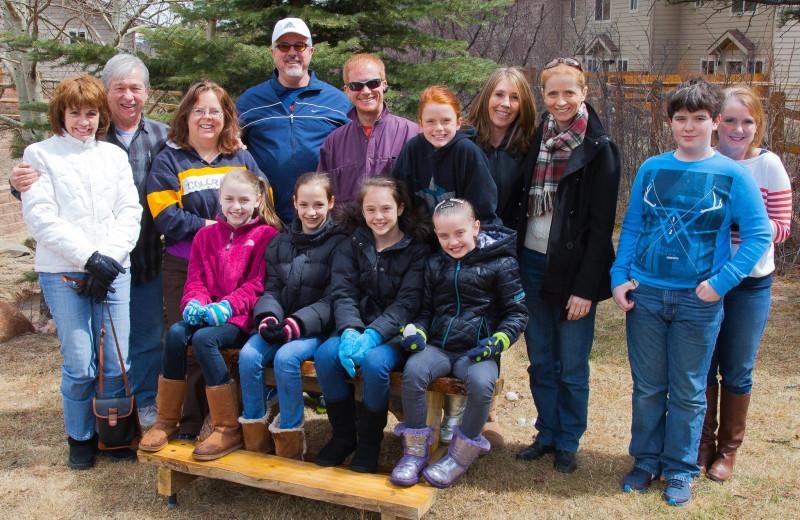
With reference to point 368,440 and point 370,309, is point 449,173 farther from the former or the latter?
point 368,440

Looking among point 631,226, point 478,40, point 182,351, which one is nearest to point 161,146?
point 182,351

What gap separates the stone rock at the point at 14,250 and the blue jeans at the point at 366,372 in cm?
890

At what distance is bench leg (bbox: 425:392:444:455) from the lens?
3.40 m

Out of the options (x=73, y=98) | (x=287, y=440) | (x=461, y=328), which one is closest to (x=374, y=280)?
(x=461, y=328)

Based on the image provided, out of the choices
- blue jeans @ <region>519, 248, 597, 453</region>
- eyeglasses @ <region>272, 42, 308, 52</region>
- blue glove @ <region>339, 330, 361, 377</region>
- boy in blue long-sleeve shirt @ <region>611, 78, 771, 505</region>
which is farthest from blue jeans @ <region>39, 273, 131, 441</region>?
boy in blue long-sleeve shirt @ <region>611, 78, 771, 505</region>

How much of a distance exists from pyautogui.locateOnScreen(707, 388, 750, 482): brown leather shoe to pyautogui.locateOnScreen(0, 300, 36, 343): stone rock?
6.55 meters

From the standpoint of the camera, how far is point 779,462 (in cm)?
389

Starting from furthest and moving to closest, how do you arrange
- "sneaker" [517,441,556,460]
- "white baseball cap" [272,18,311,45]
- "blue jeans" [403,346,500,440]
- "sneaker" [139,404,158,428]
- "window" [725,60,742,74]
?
"window" [725,60,742,74], "sneaker" [139,404,158,428], "white baseball cap" [272,18,311,45], "sneaker" [517,441,556,460], "blue jeans" [403,346,500,440]

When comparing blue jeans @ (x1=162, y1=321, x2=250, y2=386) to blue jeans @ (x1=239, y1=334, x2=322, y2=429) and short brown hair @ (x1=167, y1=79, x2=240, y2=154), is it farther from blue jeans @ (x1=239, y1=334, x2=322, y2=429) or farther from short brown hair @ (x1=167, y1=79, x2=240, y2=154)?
short brown hair @ (x1=167, y1=79, x2=240, y2=154)

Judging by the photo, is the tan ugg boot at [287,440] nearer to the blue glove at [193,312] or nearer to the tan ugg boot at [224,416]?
the tan ugg boot at [224,416]

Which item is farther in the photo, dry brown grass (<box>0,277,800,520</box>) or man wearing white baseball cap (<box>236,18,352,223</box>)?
man wearing white baseball cap (<box>236,18,352,223</box>)

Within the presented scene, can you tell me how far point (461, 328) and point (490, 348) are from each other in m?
0.21

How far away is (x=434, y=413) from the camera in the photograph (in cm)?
346

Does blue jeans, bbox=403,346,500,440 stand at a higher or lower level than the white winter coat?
lower
